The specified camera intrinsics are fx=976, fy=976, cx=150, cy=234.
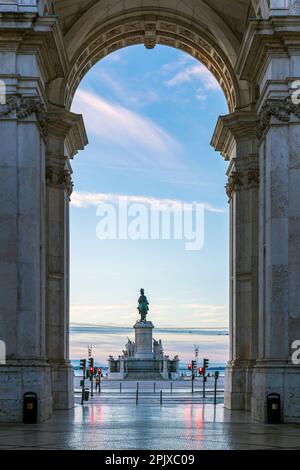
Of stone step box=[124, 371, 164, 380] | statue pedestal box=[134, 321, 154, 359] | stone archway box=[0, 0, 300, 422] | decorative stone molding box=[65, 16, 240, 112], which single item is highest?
decorative stone molding box=[65, 16, 240, 112]

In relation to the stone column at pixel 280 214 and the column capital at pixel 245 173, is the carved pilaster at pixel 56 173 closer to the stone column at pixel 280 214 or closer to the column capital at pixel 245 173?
the column capital at pixel 245 173

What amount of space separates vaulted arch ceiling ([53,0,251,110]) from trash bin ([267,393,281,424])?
2196 cm

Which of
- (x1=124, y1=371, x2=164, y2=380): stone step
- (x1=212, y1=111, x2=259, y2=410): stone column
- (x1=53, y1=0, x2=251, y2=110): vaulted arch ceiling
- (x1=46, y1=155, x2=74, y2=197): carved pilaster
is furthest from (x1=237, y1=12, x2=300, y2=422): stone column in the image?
(x1=124, y1=371, x2=164, y2=380): stone step

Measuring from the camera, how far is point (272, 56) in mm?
40500

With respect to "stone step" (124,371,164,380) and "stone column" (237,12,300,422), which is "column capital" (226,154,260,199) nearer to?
"stone column" (237,12,300,422)

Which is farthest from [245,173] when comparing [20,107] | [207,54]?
[20,107]

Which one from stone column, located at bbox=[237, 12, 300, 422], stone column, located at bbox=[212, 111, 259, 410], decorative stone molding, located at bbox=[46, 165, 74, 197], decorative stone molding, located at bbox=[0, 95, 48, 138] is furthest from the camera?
decorative stone molding, located at bbox=[46, 165, 74, 197]

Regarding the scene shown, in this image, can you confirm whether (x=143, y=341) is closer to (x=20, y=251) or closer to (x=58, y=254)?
(x=58, y=254)

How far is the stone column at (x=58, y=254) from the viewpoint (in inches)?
2032

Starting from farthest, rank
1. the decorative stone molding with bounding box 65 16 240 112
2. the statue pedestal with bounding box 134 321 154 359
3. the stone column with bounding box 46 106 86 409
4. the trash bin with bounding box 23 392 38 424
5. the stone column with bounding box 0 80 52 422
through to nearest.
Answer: the statue pedestal with bounding box 134 321 154 359 → the decorative stone molding with bounding box 65 16 240 112 → the stone column with bounding box 46 106 86 409 → the stone column with bounding box 0 80 52 422 → the trash bin with bounding box 23 392 38 424

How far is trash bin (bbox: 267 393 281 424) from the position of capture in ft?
126

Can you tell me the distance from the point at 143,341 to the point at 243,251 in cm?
6824

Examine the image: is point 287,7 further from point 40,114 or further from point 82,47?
point 82,47
